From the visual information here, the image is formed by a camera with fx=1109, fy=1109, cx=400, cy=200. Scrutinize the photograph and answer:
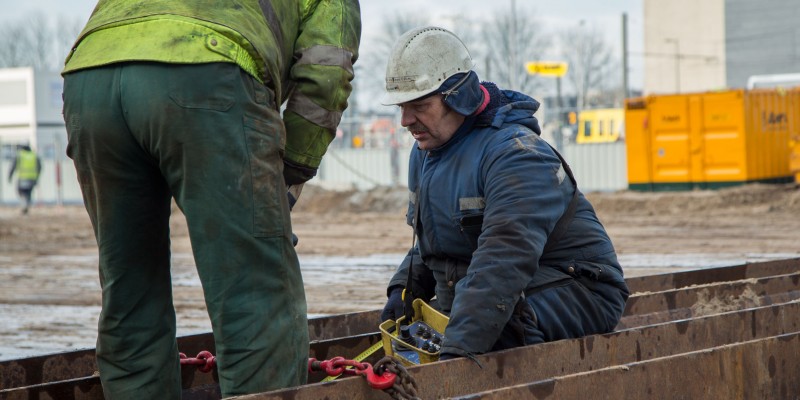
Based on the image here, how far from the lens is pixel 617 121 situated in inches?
1304

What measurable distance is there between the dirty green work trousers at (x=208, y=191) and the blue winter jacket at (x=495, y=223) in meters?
0.65

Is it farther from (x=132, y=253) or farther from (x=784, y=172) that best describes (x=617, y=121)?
(x=132, y=253)

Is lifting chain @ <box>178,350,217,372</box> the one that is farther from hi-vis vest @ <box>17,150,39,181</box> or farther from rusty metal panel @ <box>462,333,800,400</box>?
hi-vis vest @ <box>17,150,39,181</box>

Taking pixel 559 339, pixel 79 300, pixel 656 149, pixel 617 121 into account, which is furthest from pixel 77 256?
pixel 617 121

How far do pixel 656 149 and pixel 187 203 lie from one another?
20514mm

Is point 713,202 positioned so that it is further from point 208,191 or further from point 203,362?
point 208,191

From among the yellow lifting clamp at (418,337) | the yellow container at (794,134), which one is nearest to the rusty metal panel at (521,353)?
the yellow lifting clamp at (418,337)

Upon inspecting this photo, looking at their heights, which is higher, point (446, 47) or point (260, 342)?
point (446, 47)

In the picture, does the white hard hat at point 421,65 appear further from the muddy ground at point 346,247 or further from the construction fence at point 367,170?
the construction fence at point 367,170

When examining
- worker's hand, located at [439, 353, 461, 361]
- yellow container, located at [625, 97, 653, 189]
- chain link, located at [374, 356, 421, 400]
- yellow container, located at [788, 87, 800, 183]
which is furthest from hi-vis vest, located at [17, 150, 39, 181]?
chain link, located at [374, 356, 421, 400]

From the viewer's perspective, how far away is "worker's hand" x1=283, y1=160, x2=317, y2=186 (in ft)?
11.1

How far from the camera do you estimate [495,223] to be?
143 inches

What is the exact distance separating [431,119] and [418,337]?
0.79m

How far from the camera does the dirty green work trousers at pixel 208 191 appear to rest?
9.70 ft
